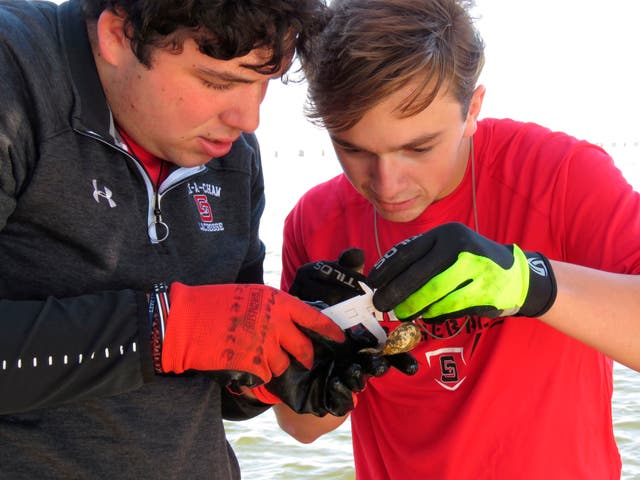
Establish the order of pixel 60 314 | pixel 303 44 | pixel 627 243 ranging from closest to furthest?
pixel 60 314, pixel 627 243, pixel 303 44

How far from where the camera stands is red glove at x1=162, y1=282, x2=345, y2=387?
1.55 m

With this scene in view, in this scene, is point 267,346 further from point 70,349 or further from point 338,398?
point 70,349

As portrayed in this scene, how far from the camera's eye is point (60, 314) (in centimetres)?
147

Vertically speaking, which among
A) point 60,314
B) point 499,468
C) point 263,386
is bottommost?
point 499,468

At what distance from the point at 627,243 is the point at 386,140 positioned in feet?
2.09

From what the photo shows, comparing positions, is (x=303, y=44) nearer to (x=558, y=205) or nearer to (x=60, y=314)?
(x=558, y=205)

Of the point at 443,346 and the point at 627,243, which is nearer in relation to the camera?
the point at 627,243

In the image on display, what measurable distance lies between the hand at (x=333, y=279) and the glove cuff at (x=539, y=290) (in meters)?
0.44

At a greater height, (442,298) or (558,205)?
(558,205)

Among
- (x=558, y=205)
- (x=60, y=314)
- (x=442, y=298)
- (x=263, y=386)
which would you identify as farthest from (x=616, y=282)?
(x=60, y=314)

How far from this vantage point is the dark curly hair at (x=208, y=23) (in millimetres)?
1558

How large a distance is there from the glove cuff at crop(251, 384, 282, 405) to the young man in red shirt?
0.95 ft

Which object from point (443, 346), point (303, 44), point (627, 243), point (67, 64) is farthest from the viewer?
point (443, 346)

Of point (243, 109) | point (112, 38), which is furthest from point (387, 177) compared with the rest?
point (112, 38)
